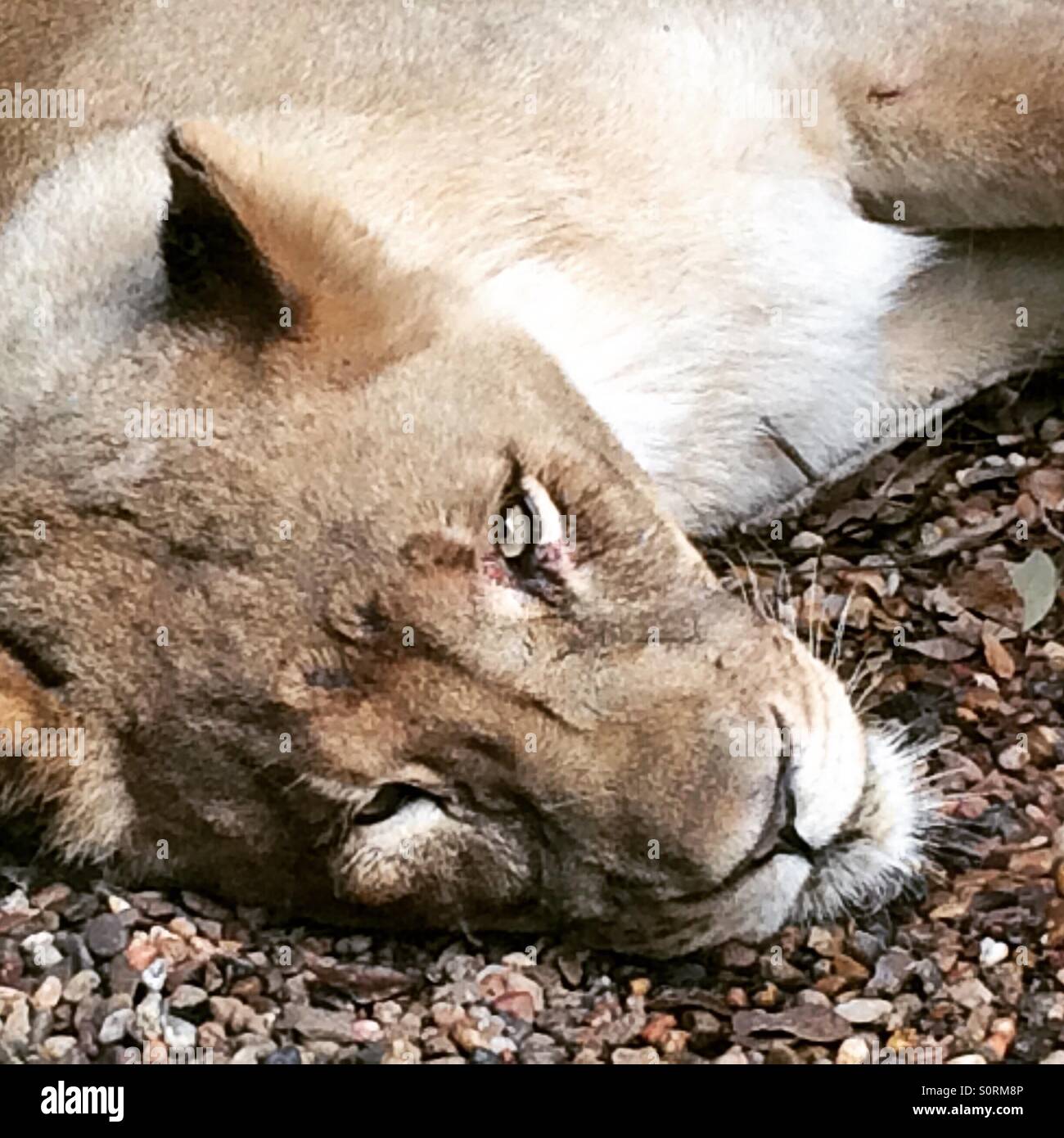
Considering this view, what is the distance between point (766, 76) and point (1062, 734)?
108 cm

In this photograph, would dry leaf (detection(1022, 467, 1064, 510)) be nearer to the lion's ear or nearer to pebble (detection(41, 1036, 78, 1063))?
the lion's ear

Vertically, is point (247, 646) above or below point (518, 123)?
below

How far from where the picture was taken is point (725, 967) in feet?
8.52

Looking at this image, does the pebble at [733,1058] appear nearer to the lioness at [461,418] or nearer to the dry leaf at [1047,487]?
the lioness at [461,418]

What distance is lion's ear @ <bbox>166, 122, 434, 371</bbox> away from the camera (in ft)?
8.64

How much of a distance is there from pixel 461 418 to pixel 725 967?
0.76 m

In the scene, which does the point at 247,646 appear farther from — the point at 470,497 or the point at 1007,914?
the point at 1007,914

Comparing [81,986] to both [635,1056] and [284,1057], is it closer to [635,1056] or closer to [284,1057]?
[284,1057]

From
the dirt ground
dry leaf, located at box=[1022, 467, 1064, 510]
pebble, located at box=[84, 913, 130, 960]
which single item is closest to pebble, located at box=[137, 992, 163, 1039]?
the dirt ground

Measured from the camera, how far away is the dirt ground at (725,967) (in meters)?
2.49

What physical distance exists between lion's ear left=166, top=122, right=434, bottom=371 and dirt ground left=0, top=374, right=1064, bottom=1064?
27.2 inches

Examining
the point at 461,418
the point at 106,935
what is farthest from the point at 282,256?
the point at 106,935

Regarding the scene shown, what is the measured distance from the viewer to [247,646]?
2566 mm


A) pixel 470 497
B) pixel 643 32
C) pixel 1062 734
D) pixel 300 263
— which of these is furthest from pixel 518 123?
pixel 1062 734
